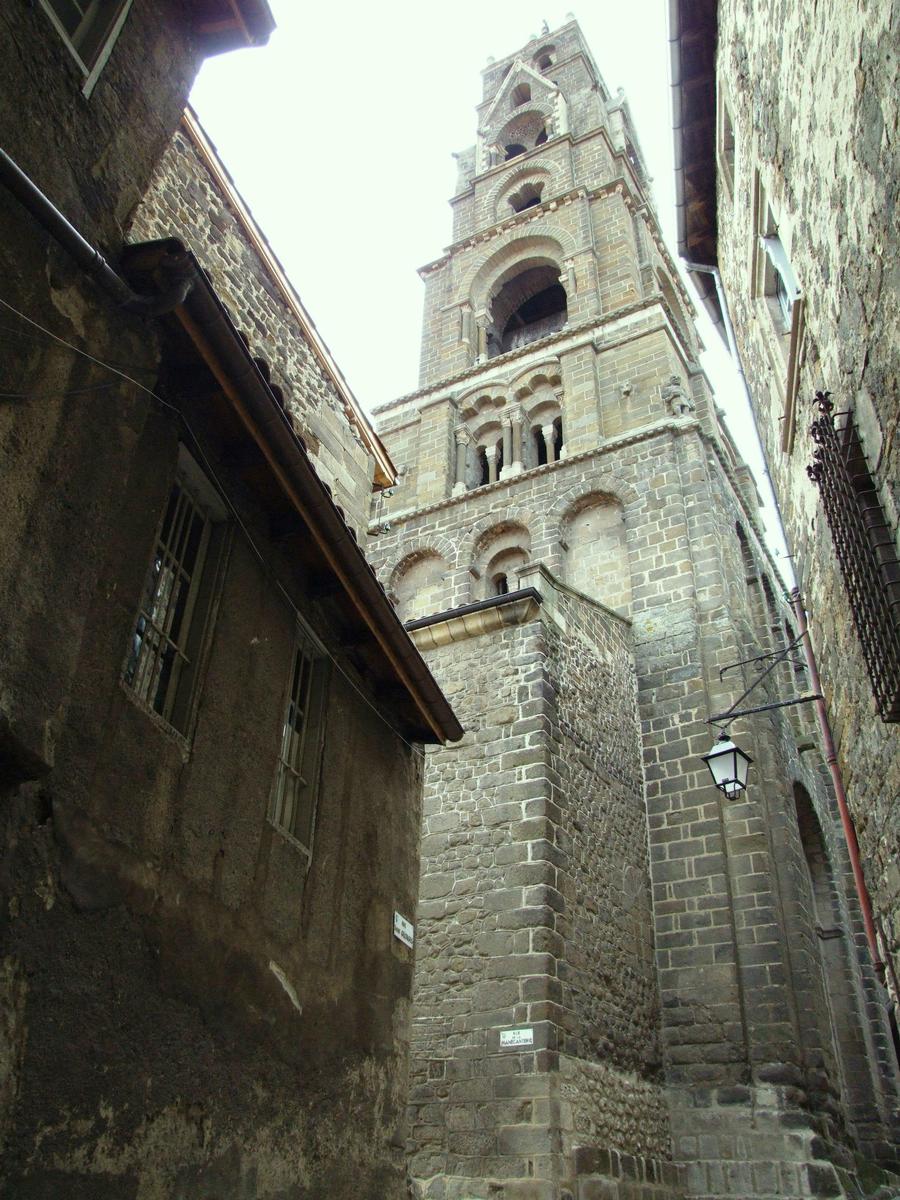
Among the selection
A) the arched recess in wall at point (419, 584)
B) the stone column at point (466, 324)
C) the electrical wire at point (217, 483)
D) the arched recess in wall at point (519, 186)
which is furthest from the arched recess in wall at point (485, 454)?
the electrical wire at point (217, 483)

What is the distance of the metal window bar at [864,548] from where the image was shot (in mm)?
4746

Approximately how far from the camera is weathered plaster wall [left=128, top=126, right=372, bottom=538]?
6398 millimetres

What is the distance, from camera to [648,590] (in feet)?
50.6

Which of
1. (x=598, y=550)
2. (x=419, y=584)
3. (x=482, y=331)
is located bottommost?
(x=598, y=550)

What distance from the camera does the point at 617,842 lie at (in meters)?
11.8

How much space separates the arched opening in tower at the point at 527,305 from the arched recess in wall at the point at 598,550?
30.2ft

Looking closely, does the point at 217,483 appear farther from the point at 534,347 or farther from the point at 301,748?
the point at 534,347

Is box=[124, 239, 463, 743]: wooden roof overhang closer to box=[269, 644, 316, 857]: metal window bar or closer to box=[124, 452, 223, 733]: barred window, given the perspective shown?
box=[124, 452, 223, 733]: barred window

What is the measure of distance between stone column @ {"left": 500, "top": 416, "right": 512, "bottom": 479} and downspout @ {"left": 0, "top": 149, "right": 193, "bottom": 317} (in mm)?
15156

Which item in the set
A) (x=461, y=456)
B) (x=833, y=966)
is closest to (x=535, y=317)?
(x=461, y=456)

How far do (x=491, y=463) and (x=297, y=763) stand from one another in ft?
50.4

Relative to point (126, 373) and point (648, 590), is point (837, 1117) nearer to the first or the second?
point (648, 590)

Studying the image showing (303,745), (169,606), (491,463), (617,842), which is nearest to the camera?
(169,606)

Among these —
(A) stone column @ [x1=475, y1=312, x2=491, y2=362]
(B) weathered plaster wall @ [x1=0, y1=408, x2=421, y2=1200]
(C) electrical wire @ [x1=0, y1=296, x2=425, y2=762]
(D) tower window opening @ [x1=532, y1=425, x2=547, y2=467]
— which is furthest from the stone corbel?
(B) weathered plaster wall @ [x1=0, y1=408, x2=421, y2=1200]
